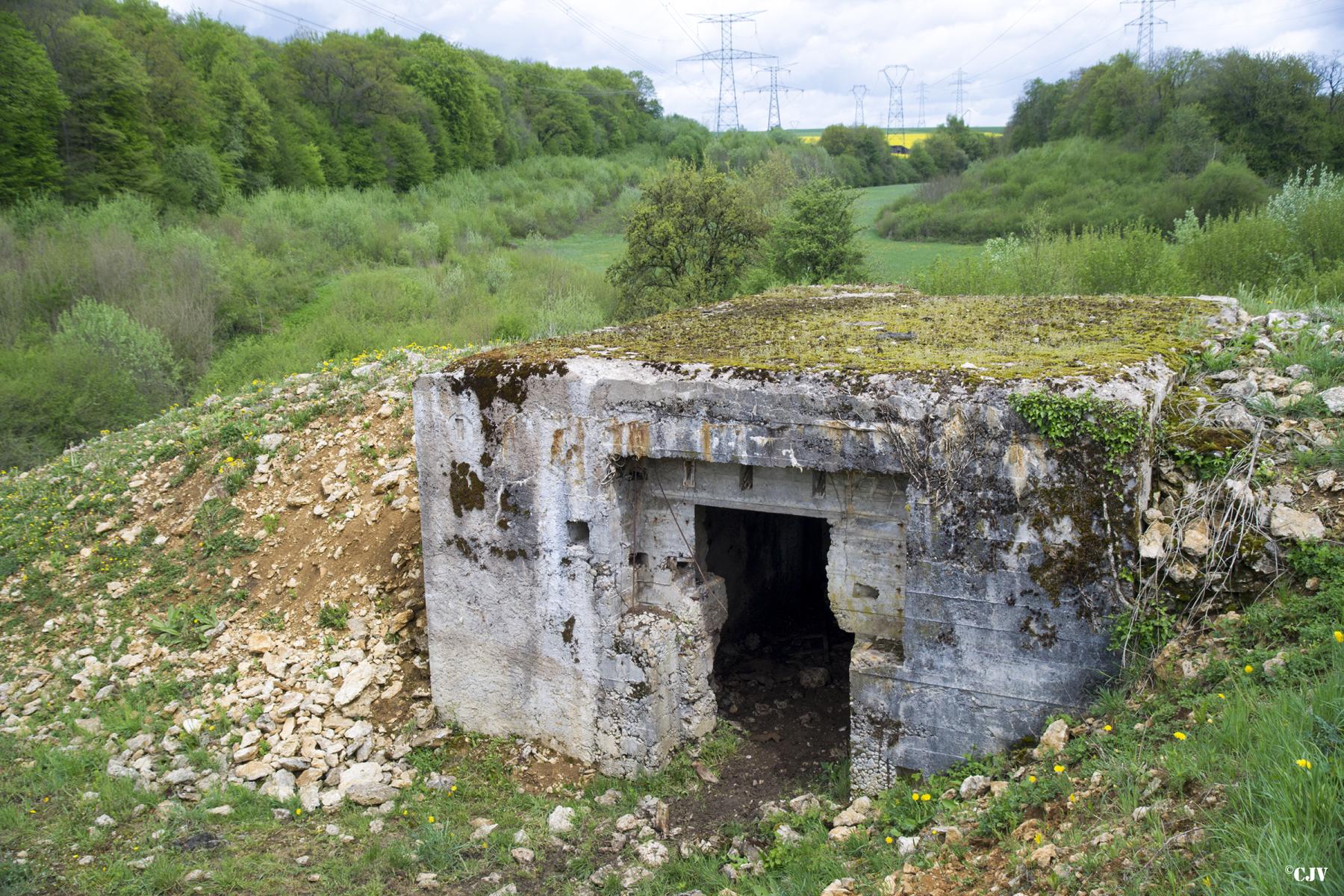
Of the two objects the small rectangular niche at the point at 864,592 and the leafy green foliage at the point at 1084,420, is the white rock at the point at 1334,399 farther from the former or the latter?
the small rectangular niche at the point at 864,592

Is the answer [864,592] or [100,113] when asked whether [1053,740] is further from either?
[100,113]

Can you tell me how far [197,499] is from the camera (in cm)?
943

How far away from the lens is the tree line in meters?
23.4

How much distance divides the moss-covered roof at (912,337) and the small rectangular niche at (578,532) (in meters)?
1.12

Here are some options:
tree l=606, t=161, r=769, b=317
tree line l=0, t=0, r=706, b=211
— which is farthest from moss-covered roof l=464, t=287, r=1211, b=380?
tree line l=0, t=0, r=706, b=211

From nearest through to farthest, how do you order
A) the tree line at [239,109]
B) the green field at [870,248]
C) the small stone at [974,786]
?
the small stone at [974,786] < the tree line at [239,109] < the green field at [870,248]

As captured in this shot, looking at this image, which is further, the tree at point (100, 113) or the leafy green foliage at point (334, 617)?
the tree at point (100, 113)

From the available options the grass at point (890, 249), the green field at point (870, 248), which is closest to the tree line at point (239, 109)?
the green field at point (870, 248)

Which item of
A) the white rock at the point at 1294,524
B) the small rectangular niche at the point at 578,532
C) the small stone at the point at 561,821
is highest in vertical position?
the white rock at the point at 1294,524

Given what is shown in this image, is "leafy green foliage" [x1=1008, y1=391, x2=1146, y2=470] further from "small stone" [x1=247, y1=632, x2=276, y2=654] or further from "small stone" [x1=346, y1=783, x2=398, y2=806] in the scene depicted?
"small stone" [x1=247, y1=632, x2=276, y2=654]

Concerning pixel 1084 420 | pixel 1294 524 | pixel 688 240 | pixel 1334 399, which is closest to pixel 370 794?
pixel 1084 420

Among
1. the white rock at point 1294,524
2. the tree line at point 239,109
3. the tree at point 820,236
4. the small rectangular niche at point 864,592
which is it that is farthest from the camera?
the tree line at point 239,109

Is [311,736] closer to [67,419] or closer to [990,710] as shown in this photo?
[990,710]

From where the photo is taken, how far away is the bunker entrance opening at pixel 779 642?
256 inches
